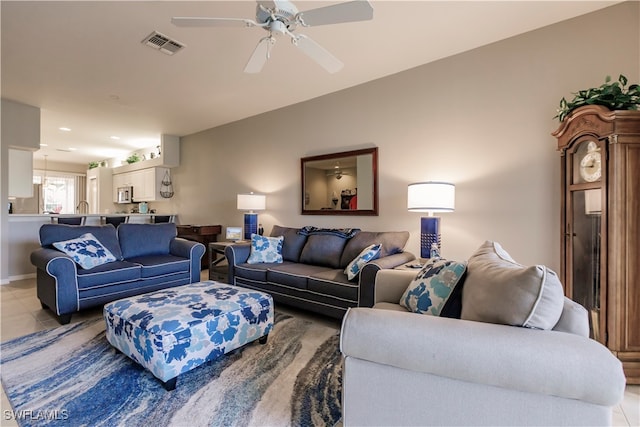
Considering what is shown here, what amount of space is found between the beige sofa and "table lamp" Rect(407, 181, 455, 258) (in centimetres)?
159

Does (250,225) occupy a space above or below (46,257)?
above

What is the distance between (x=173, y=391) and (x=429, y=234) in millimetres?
2356

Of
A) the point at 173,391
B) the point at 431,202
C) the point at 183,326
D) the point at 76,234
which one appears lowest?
the point at 173,391

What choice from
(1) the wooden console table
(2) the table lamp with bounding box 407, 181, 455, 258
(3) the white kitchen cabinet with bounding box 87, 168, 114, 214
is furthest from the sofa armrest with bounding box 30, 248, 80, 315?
(3) the white kitchen cabinet with bounding box 87, 168, 114, 214

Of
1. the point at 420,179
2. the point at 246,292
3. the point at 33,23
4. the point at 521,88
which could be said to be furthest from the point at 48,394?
the point at 521,88

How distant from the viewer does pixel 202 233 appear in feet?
17.2

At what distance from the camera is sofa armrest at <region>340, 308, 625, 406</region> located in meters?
0.95

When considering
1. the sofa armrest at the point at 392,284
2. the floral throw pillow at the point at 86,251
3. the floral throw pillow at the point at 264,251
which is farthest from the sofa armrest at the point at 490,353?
the floral throw pillow at the point at 86,251

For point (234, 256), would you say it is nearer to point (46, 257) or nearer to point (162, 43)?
point (46, 257)

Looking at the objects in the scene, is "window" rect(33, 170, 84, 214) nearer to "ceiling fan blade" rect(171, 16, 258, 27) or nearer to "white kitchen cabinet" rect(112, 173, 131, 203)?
"white kitchen cabinet" rect(112, 173, 131, 203)

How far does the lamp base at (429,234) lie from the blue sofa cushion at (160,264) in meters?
2.77

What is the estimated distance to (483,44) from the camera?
9.43 feet

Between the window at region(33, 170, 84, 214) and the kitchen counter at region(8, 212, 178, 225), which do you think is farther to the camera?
the window at region(33, 170, 84, 214)

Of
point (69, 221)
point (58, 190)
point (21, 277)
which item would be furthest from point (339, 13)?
point (58, 190)
